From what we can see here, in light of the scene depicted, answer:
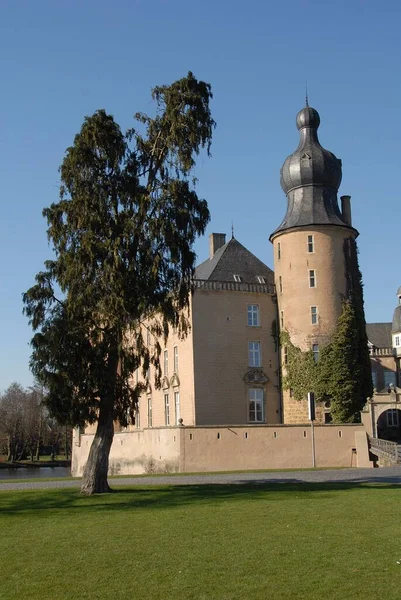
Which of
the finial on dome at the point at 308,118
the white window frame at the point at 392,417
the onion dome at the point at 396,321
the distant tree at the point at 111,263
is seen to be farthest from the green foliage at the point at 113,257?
the onion dome at the point at 396,321

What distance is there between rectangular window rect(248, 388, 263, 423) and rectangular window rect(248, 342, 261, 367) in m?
1.45

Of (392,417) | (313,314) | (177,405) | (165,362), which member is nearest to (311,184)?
(313,314)

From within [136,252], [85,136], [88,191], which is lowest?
[136,252]

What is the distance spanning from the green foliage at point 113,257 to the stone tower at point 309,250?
19339 mm

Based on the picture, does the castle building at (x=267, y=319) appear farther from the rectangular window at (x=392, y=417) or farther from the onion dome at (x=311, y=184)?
the rectangular window at (x=392, y=417)

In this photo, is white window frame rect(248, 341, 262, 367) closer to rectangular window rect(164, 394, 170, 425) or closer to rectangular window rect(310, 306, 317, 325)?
rectangular window rect(310, 306, 317, 325)

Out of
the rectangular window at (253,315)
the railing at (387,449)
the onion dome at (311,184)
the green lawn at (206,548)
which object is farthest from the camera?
the rectangular window at (253,315)

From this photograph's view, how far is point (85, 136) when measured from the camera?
20.2 metres

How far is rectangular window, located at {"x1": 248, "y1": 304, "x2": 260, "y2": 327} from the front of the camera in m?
40.8

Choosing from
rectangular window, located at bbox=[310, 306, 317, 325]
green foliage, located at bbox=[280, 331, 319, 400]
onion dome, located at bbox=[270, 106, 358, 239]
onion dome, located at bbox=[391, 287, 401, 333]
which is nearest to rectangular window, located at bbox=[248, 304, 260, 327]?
green foliage, located at bbox=[280, 331, 319, 400]

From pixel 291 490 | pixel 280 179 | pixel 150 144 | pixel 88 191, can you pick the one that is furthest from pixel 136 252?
pixel 280 179

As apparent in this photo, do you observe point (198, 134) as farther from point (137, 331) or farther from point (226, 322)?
point (226, 322)

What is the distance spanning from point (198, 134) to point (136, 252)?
4.05 metres

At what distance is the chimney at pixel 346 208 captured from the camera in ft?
138
